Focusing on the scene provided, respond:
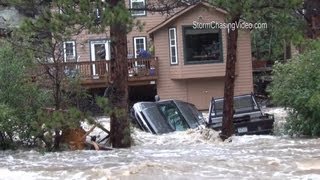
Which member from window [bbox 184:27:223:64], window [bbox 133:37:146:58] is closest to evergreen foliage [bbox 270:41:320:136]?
window [bbox 184:27:223:64]

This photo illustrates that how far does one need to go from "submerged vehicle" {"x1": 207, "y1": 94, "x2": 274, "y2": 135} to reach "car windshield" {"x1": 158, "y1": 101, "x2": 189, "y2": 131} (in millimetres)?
992

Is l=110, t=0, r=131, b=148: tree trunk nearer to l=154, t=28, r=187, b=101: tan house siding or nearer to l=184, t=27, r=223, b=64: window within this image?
l=184, t=27, r=223, b=64: window

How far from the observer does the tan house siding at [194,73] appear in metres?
33.4

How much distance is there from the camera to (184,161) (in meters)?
13.8

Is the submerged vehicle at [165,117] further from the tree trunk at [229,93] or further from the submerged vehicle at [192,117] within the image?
the tree trunk at [229,93]

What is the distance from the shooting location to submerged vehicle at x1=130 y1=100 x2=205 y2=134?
2108cm

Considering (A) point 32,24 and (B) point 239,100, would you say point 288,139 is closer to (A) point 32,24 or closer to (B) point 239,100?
(B) point 239,100

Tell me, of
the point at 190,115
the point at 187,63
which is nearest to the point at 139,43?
the point at 187,63

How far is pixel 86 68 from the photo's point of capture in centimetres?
3309

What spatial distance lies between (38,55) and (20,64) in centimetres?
86

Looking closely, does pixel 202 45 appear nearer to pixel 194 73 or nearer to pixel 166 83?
pixel 194 73

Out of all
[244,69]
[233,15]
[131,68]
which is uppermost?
[233,15]

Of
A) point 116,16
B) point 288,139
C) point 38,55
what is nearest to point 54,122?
point 38,55

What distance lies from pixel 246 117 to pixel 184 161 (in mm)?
7148
